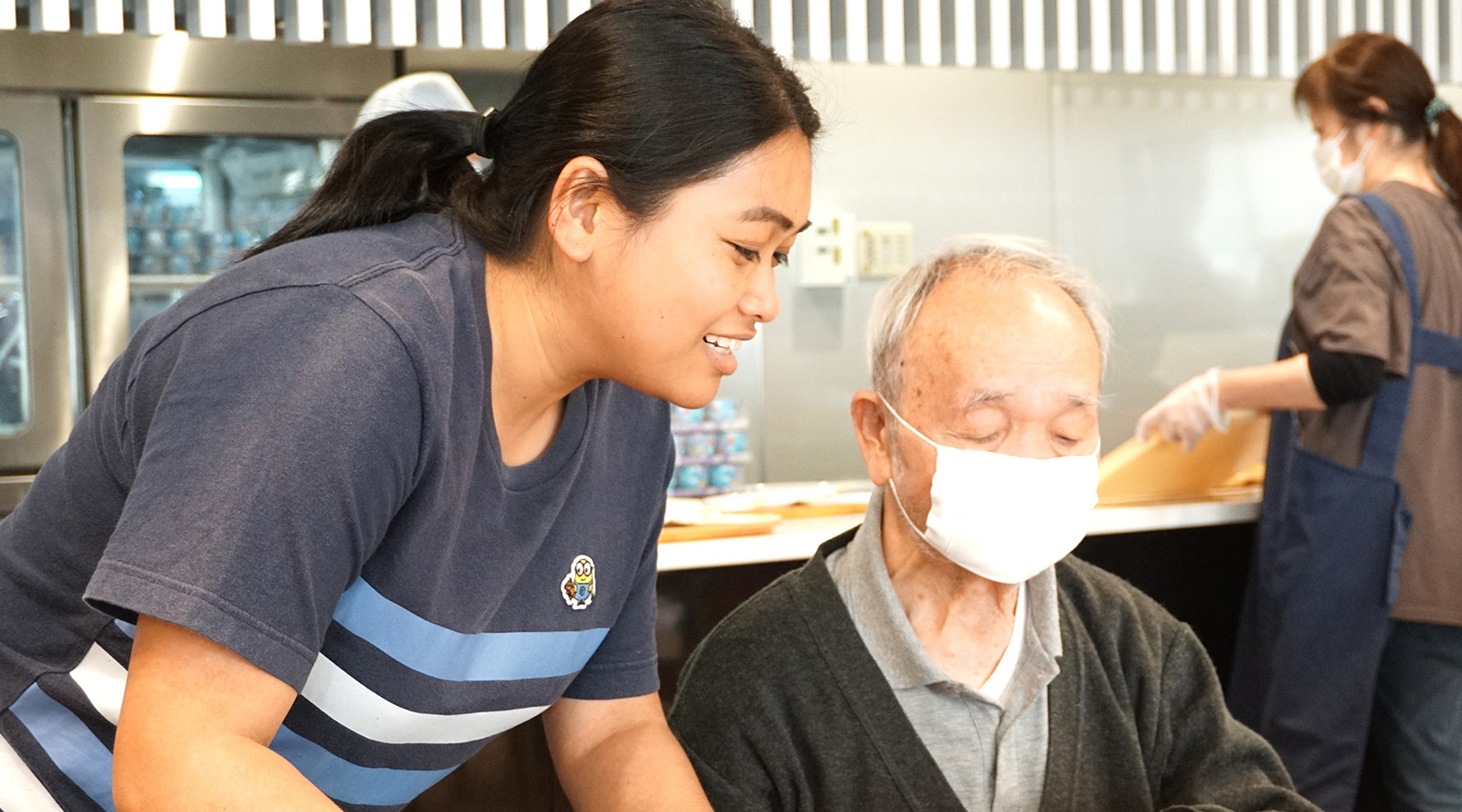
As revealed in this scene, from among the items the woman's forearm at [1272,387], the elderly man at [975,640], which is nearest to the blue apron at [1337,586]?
the woman's forearm at [1272,387]

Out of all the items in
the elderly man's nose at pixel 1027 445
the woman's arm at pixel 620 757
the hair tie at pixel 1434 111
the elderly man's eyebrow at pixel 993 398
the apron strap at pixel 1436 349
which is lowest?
the woman's arm at pixel 620 757

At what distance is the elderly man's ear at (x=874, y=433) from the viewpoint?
1511mm

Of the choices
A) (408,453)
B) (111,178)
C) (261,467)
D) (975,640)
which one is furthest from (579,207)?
(111,178)

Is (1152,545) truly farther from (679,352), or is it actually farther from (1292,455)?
(679,352)

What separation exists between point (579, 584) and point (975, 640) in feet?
1.59

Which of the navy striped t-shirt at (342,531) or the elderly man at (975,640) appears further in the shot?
the elderly man at (975,640)

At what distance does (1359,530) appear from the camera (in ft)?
8.52

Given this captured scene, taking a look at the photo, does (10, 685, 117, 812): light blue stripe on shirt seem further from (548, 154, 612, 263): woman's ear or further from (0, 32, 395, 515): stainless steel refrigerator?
(0, 32, 395, 515): stainless steel refrigerator

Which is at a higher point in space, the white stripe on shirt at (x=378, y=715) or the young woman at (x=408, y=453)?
the young woman at (x=408, y=453)

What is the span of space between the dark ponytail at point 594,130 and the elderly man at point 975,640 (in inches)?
15.2

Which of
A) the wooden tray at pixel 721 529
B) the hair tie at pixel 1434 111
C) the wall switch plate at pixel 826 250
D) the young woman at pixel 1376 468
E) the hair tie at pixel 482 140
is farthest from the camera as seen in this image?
the wall switch plate at pixel 826 250

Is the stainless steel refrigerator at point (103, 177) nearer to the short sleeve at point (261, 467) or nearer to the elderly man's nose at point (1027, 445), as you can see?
the elderly man's nose at point (1027, 445)

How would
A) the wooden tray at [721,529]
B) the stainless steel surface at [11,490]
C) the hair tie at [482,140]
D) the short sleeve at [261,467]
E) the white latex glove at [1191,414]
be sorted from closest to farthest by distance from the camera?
1. the short sleeve at [261,467]
2. the hair tie at [482,140]
3. the wooden tray at [721,529]
4. the white latex glove at [1191,414]
5. the stainless steel surface at [11,490]

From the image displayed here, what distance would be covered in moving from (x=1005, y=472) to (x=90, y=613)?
2.88ft
